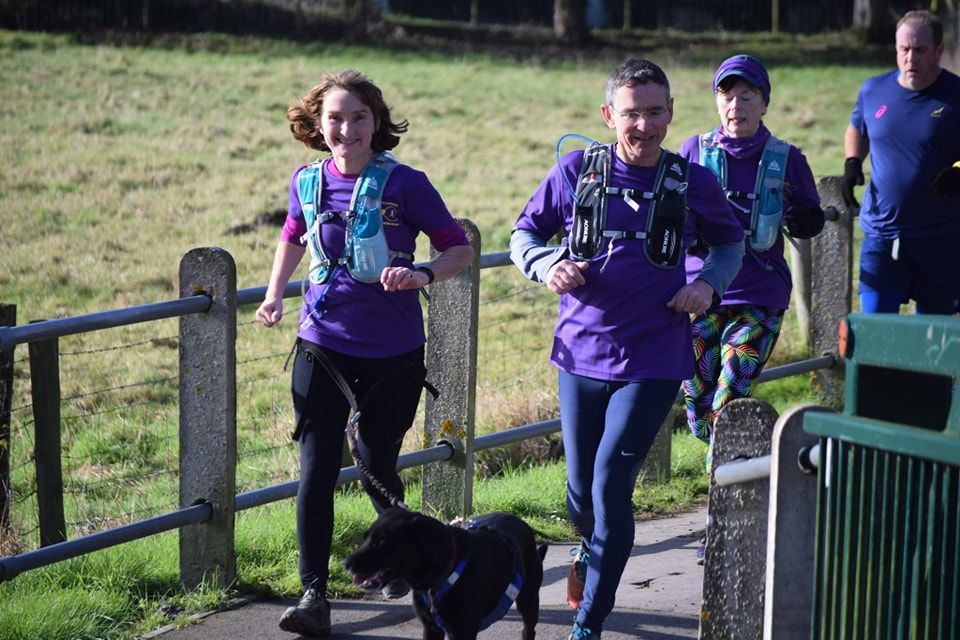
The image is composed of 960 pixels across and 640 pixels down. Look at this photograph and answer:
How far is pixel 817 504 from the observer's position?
3143mm

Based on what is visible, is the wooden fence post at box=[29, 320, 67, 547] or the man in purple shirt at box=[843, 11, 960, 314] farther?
the man in purple shirt at box=[843, 11, 960, 314]

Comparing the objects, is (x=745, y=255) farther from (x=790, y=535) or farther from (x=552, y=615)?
(x=790, y=535)

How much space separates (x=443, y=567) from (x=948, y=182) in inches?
163

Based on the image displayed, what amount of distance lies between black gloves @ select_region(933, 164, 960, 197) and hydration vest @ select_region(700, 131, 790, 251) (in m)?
1.67

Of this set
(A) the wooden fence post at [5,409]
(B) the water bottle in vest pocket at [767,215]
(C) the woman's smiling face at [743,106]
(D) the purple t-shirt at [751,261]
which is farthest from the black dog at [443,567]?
(A) the wooden fence post at [5,409]

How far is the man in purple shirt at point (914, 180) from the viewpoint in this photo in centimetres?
742

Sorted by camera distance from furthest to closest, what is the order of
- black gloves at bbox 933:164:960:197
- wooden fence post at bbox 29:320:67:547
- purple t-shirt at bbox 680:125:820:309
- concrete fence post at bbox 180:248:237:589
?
1. black gloves at bbox 933:164:960:197
2. wooden fence post at bbox 29:320:67:547
3. purple t-shirt at bbox 680:125:820:309
4. concrete fence post at bbox 180:248:237:589

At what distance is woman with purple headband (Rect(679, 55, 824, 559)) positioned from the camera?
5.88 metres

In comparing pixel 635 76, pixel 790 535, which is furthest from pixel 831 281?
pixel 790 535

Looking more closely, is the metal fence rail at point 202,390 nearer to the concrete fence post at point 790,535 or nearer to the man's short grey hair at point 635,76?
the man's short grey hair at point 635,76

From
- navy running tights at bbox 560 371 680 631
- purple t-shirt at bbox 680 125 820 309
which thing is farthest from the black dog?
purple t-shirt at bbox 680 125 820 309

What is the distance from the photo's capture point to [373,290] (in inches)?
201

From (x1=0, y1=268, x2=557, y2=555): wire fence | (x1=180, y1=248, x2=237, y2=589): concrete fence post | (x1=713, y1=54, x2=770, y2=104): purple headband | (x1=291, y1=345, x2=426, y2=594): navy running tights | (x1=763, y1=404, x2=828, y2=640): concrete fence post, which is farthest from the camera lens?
(x1=0, y1=268, x2=557, y2=555): wire fence

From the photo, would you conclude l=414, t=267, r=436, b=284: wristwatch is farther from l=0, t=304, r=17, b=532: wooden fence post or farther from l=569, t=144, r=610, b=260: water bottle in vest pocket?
l=0, t=304, r=17, b=532: wooden fence post
